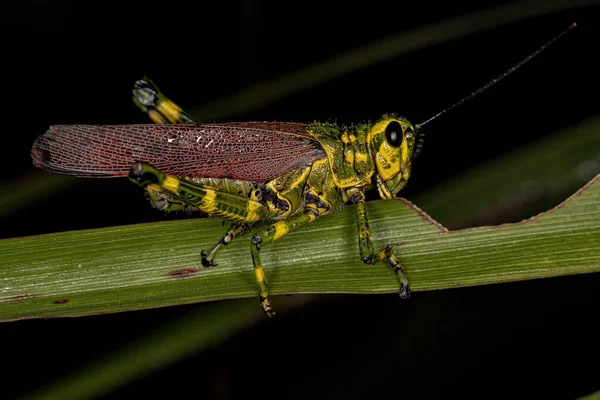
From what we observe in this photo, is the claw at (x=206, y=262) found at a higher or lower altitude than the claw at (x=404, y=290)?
higher

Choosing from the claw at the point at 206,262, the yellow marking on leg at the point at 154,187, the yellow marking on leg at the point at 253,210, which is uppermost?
the yellow marking on leg at the point at 154,187

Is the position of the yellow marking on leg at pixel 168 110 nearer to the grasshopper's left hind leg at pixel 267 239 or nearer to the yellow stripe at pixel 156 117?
the yellow stripe at pixel 156 117

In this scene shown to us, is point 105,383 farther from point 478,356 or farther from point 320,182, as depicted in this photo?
point 478,356

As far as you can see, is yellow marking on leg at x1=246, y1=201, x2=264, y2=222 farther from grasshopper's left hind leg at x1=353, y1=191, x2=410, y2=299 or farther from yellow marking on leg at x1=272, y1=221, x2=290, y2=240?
grasshopper's left hind leg at x1=353, y1=191, x2=410, y2=299

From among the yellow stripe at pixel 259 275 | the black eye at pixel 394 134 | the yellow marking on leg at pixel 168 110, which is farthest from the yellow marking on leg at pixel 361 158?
the yellow marking on leg at pixel 168 110

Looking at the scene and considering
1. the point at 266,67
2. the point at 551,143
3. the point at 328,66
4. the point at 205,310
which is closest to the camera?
the point at 205,310

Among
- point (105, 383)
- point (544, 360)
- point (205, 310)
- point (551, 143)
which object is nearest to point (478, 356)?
point (544, 360)

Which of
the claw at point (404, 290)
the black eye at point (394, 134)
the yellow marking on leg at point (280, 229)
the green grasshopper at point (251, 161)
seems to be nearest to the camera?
the claw at point (404, 290)

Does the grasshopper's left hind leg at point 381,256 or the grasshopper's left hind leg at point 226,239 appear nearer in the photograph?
the grasshopper's left hind leg at point 381,256
